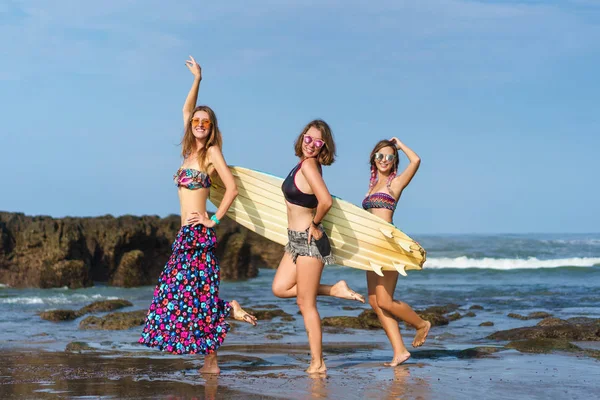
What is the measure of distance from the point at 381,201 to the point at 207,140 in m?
1.76

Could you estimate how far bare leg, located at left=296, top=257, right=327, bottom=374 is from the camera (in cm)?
622

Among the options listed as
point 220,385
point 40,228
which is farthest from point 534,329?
point 40,228

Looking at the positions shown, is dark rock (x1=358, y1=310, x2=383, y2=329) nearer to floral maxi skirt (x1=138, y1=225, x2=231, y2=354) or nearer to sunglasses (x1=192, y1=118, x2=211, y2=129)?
floral maxi skirt (x1=138, y1=225, x2=231, y2=354)

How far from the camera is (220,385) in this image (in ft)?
18.3

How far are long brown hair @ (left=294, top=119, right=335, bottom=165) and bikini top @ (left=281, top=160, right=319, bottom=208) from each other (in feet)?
0.57

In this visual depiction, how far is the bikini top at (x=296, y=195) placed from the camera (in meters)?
6.17

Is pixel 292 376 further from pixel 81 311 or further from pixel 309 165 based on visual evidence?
pixel 81 311

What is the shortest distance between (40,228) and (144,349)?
44.0ft

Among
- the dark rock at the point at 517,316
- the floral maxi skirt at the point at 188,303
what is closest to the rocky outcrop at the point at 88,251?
the dark rock at the point at 517,316

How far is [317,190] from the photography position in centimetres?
600

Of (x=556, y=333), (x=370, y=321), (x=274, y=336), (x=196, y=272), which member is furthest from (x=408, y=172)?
(x=370, y=321)

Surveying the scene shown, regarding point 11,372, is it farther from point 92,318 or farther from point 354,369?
point 92,318

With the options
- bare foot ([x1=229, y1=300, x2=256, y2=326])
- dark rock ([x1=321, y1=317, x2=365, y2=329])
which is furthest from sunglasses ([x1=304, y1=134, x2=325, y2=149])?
dark rock ([x1=321, y1=317, x2=365, y2=329])

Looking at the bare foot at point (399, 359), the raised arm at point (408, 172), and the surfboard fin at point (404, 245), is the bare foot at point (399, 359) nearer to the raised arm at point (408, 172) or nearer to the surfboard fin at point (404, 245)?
the surfboard fin at point (404, 245)
